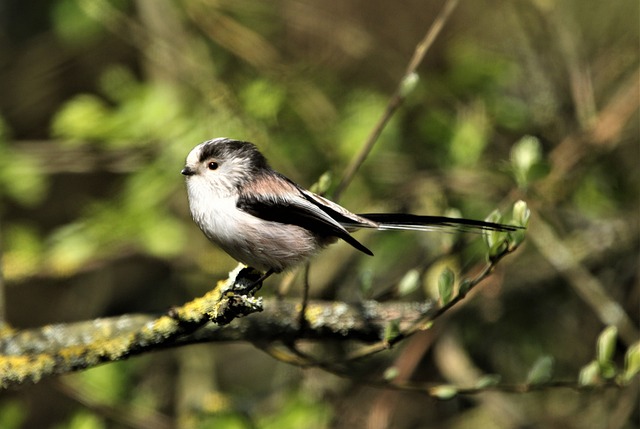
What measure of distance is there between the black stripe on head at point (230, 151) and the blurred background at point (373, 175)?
3.12 feet

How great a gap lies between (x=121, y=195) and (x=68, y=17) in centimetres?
129

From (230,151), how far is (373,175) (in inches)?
77.5

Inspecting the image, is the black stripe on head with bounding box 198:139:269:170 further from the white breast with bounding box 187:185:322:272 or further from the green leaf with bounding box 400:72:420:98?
the green leaf with bounding box 400:72:420:98

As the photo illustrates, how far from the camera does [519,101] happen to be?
16.5ft

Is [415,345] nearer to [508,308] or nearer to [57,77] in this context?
[508,308]

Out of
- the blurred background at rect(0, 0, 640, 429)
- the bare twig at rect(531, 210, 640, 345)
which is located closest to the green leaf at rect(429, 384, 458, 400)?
the blurred background at rect(0, 0, 640, 429)

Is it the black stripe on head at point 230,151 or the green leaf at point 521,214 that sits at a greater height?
the black stripe on head at point 230,151

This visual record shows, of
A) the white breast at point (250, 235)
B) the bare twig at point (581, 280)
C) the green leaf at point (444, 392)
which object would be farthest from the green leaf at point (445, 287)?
the bare twig at point (581, 280)

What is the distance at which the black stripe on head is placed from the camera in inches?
117

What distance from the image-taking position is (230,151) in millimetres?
2982

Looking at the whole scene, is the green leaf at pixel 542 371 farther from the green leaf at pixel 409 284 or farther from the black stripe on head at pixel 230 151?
the black stripe on head at pixel 230 151

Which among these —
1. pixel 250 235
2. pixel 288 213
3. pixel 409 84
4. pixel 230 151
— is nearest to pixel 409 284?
pixel 288 213

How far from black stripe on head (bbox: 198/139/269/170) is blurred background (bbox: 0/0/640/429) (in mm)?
951

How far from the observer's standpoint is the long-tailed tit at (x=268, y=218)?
2.69 m
